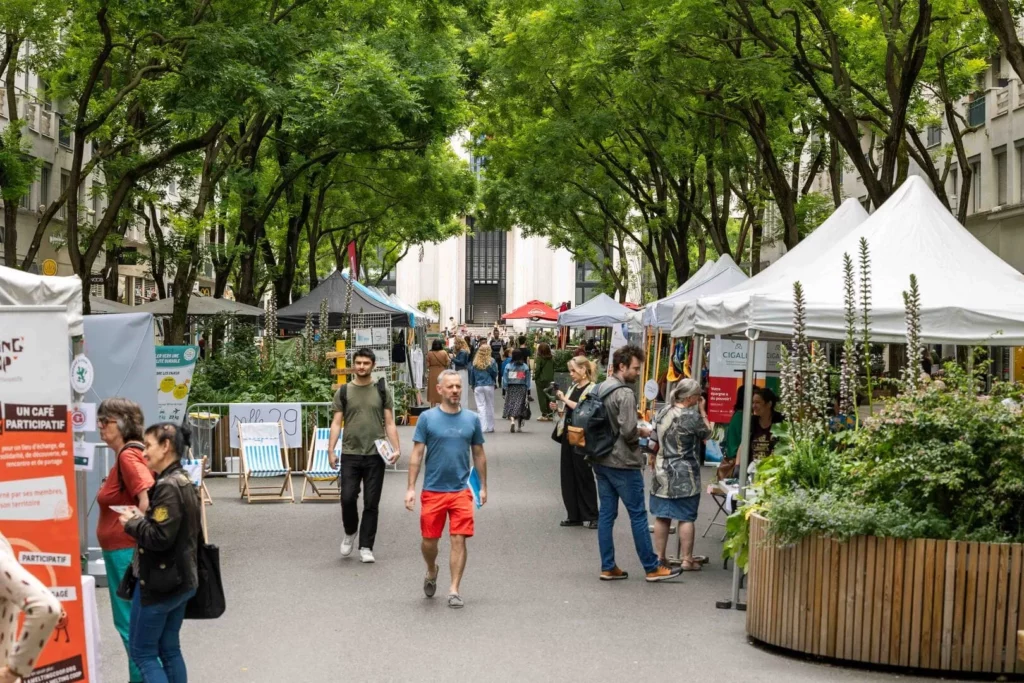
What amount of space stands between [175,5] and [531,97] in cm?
1280

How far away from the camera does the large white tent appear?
1186cm

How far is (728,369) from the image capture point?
61.7 ft

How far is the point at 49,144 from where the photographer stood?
39.2 meters

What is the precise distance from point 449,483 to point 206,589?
354cm

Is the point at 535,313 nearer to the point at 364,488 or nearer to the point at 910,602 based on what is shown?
the point at 364,488

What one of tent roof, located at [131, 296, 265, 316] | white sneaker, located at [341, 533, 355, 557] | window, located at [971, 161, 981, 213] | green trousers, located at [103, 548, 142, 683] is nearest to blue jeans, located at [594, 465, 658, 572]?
white sneaker, located at [341, 533, 355, 557]

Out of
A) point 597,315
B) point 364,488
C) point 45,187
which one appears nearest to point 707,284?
point 364,488

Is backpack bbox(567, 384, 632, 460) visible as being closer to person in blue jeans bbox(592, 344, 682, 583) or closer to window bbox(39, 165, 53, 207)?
person in blue jeans bbox(592, 344, 682, 583)

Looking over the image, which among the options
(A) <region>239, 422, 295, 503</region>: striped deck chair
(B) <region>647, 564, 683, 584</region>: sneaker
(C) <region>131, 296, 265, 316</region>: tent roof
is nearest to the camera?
(B) <region>647, 564, 683, 584</region>: sneaker

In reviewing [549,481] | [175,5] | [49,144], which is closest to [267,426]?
[549,481]

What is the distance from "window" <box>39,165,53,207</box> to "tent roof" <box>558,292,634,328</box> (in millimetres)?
15121

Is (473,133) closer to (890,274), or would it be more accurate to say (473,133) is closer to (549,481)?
(549,481)

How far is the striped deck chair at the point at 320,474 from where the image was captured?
1666cm

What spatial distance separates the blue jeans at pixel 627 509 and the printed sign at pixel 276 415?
8209mm
